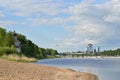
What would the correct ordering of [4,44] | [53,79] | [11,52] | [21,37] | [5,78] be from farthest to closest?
[21,37] < [4,44] < [11,52] < [53,79] < [5,78]

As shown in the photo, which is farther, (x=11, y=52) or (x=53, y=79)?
(x=11, y=52)

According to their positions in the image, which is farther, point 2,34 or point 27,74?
point 2,34

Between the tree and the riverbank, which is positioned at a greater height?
the tree

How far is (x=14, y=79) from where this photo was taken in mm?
30625

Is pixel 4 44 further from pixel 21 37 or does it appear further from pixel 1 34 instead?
pixel 21 37

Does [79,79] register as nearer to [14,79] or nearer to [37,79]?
[37,79]

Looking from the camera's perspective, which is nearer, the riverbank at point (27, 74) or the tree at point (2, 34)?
the riverbank at point (27, 74)

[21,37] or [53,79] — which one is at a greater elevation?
[21,37]

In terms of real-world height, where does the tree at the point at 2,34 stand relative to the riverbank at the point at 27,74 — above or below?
above

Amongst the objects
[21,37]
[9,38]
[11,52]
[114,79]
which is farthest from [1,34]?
[114,79]

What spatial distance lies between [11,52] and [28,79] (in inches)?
2636

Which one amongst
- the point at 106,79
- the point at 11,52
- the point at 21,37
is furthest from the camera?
the point at 21,37

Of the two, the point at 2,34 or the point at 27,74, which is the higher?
the point at 2,34

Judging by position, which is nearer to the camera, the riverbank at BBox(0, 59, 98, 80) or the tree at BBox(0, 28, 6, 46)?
the riverbank at BBox(0, 59, 98, 80)
